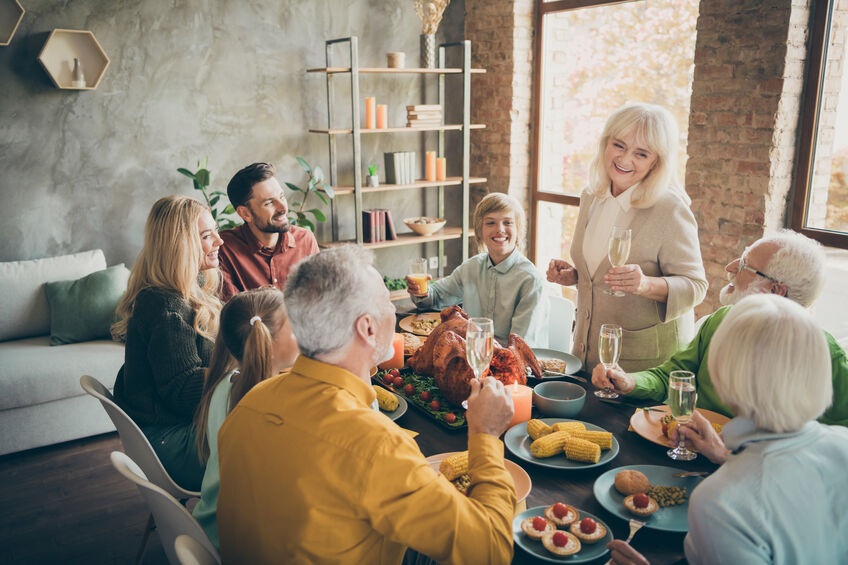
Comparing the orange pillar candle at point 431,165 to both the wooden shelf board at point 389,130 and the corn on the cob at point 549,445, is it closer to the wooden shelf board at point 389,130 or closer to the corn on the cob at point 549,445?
the wooden shelf board at point 389,130

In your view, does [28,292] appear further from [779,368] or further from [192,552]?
[779,368]

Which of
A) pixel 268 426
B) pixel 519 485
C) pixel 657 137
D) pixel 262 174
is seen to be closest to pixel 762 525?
pixel 519 485

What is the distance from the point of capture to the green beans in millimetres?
1431

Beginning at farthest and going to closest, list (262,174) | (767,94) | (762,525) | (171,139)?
(171,139)
(767,94)
(262,174)
(762,525)

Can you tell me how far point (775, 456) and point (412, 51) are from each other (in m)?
4.64

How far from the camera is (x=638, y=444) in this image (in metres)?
1.71

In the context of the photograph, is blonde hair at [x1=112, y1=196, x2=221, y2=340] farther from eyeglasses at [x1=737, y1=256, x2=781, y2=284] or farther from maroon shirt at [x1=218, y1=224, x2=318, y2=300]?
eyeglasses at [x1=737, y1=256, x2=781, y2=284]

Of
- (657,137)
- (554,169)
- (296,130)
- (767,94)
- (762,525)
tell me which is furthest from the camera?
(554,169)

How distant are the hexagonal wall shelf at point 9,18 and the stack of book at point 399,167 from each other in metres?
2.39

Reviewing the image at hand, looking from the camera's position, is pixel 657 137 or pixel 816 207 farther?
pixel 816 207

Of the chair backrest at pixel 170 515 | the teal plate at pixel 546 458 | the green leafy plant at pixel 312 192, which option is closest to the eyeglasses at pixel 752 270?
the teal plate at pixel 546 458

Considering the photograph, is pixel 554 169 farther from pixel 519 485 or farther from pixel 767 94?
pixel 519 485

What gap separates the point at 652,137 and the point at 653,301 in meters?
0.58

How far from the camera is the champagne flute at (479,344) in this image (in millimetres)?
1635
